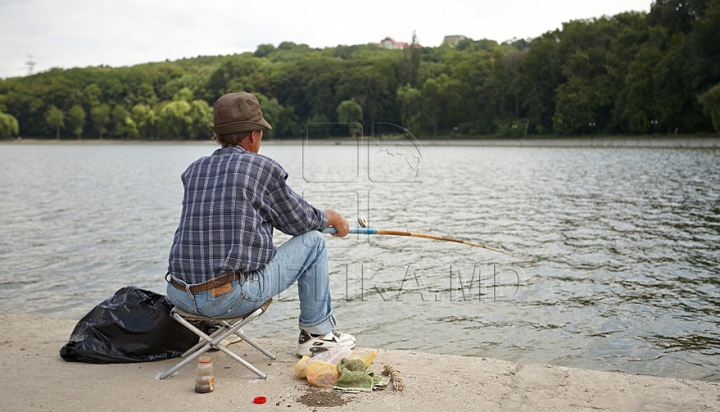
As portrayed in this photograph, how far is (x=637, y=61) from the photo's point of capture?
7350 centimetres

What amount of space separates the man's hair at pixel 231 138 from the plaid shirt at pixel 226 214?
119 millimetres

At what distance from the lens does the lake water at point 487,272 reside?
6.57 meters

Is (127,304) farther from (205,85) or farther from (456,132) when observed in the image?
(205,85)

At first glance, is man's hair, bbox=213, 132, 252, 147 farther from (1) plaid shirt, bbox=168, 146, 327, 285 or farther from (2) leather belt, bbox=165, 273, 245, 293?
(2) leather belt, bbox=165, 273, 245, 293

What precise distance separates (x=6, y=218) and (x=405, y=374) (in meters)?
15.4

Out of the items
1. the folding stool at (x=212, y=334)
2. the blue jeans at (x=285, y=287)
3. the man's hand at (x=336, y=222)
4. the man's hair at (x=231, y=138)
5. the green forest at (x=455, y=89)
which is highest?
the green forest at (x=455, y=89)

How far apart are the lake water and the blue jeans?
2030mm

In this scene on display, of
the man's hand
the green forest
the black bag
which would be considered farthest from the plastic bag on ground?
the green forest

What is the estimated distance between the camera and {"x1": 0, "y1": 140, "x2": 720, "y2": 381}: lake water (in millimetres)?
6566

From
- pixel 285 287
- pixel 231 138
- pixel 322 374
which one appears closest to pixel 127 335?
pixel 285 287

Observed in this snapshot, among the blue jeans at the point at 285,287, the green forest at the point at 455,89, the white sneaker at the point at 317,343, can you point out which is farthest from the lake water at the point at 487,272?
the green forest at the point at 455,89

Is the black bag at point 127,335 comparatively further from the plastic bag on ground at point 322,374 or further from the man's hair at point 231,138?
the man's hair at point 231,138

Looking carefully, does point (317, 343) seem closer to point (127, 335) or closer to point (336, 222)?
point (336, 222)

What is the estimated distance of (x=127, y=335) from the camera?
4461mm
